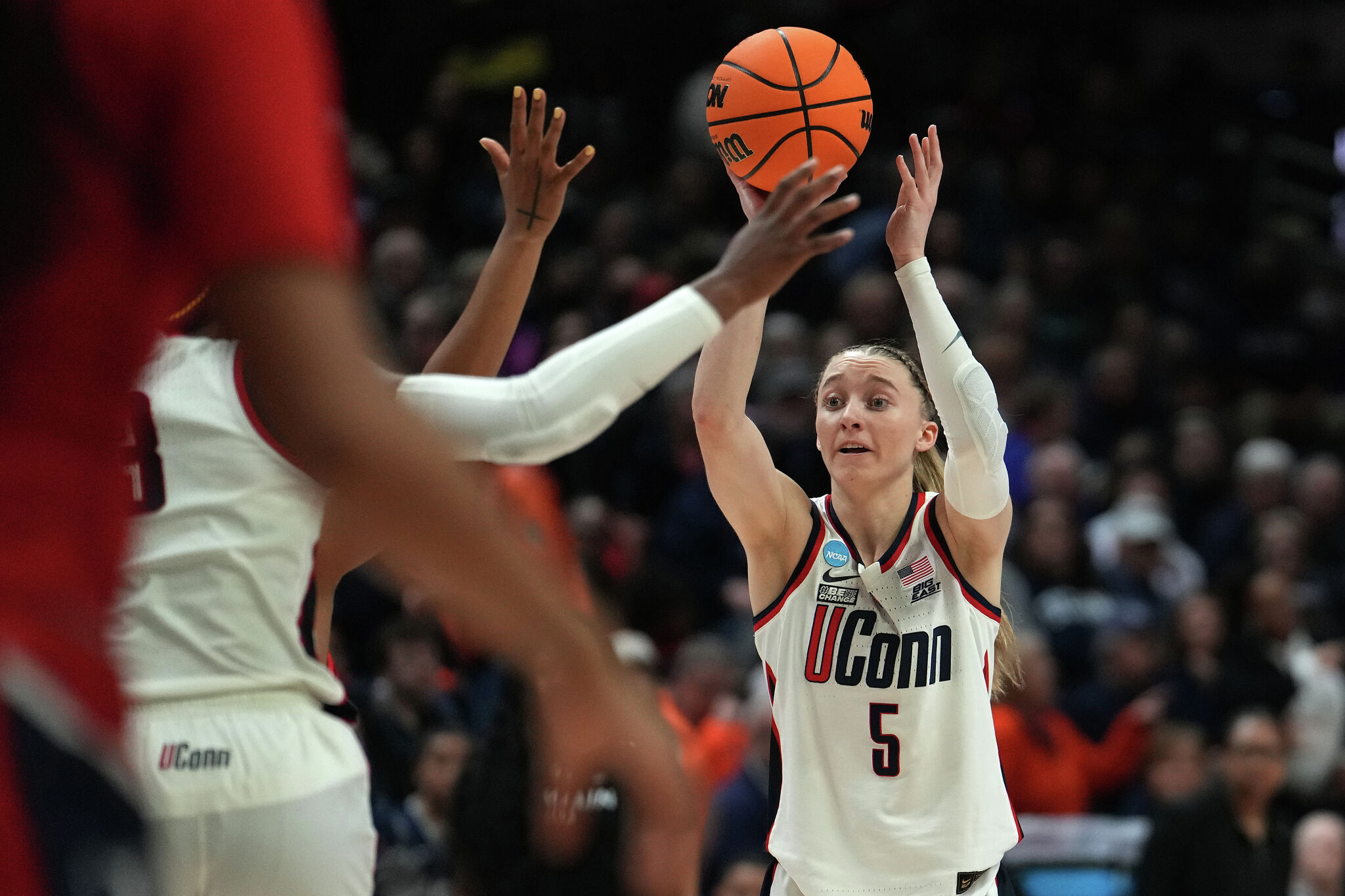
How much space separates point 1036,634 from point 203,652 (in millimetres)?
5806

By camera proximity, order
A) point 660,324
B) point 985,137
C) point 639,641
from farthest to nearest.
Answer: point 985,137 < point 639,641 < point 660,324

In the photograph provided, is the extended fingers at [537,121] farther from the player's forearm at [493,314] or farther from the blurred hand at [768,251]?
the blurred hand at [768,251]

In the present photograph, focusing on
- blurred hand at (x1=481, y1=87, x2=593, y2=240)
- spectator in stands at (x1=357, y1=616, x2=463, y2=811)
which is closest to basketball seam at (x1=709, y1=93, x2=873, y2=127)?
blurred hand at (x1=481, y1=87, x2=593, y2=240)

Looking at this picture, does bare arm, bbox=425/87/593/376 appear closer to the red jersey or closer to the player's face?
the player's face

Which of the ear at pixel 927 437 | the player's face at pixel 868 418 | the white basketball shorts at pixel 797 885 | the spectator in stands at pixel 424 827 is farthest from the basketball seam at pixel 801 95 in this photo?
the spectator in stands at pixel 424 827

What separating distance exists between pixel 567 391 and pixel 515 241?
1.55m

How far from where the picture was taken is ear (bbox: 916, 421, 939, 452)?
4453 mm

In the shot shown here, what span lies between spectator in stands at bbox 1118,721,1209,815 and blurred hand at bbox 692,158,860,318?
595cm

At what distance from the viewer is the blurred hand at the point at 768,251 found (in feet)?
7.45

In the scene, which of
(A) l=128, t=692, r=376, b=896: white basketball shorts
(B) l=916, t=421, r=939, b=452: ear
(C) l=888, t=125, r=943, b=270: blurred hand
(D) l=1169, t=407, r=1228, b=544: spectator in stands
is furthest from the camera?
(D) l=1169, t=407, r=1228, b=544: spectator in stands

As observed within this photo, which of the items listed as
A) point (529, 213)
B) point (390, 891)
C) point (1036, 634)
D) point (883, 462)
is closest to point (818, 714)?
point (883, 462)

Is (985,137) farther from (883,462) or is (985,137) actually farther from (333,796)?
(333,796)

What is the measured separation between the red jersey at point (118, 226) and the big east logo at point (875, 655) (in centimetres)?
299

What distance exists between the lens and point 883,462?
4301 mm
